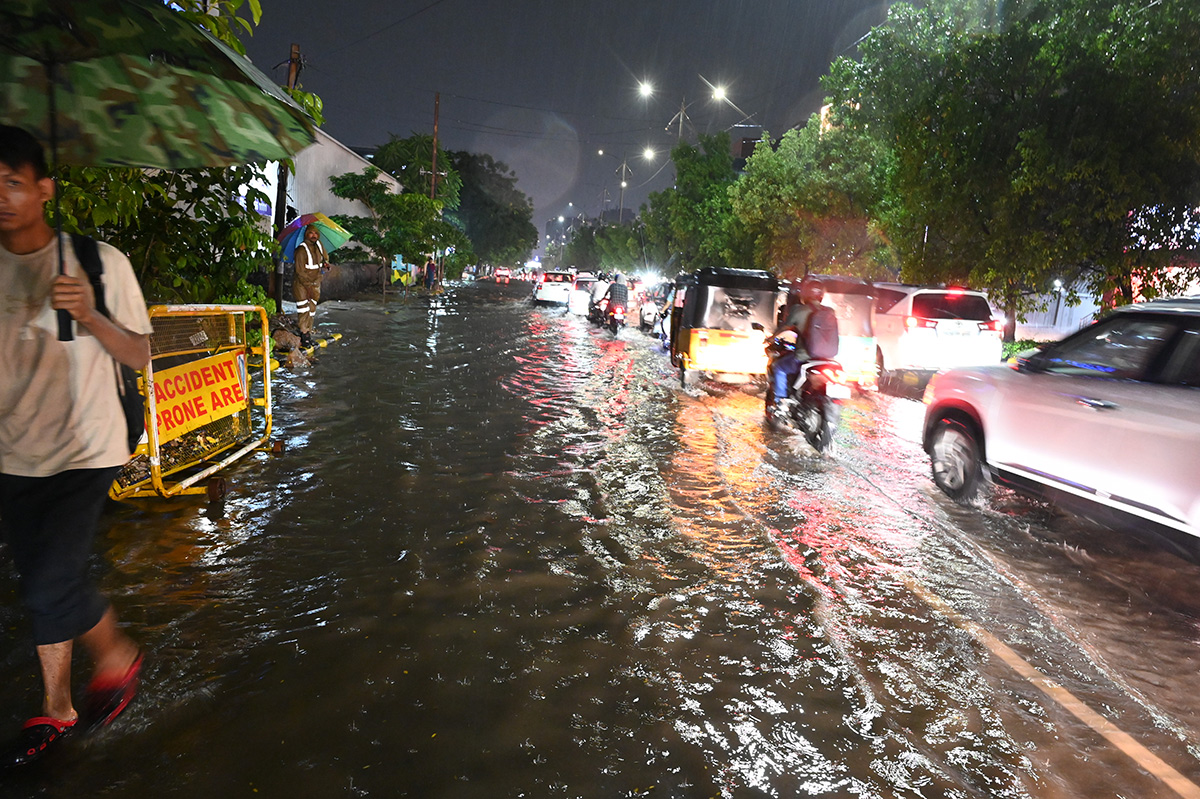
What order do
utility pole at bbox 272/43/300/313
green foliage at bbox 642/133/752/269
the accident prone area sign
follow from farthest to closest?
green foliage at bbox 642/133/752/269 → utility pole at bbox 272/43/300/313 → the accident prone area sign

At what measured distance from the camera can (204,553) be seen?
4910 mm

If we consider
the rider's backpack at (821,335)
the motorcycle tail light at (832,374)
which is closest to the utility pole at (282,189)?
the rider's backpack at (821,335)

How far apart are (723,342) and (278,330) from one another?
7285 millimetres

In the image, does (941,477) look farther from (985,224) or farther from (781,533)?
(985,224)

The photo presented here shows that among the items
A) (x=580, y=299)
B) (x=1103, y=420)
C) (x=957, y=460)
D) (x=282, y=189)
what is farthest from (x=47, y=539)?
(x=580, y=299)

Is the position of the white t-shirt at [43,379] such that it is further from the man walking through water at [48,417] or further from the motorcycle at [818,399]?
the motorcycle at [818,399]

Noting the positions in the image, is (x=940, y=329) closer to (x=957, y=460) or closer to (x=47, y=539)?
(x=957, y=460)

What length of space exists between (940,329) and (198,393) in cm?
1199

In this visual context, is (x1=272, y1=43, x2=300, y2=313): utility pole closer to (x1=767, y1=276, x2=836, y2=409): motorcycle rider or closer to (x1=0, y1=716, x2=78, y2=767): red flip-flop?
(x1=767, y1=276, x2=836, y2=409): motorcycle rider

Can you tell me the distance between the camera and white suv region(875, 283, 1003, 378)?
14.0 metres

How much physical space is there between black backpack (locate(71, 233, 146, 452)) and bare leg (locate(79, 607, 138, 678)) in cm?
68

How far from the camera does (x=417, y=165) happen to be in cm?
5012

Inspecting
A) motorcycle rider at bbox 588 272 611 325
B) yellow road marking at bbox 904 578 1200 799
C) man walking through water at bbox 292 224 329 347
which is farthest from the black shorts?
motorcycle rider at bbox 588 272 611 325

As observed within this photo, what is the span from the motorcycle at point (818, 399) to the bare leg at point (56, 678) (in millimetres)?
7230
